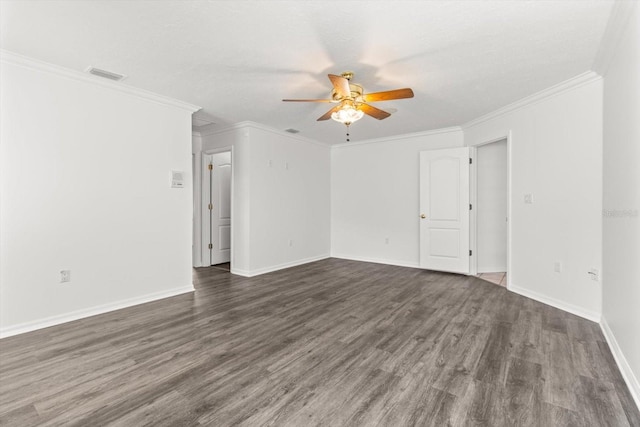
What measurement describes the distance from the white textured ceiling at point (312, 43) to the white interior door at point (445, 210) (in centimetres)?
153

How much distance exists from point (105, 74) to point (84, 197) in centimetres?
128

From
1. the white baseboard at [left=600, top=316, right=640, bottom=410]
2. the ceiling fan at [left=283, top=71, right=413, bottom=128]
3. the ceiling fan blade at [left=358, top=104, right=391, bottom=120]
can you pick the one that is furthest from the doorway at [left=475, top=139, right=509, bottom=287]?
the ceiling fan at [left=283, top=71, right=413, bottom=128]

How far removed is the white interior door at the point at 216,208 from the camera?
19.2ft

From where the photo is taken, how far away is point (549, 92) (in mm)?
3518

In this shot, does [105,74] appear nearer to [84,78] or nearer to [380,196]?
[84,78]

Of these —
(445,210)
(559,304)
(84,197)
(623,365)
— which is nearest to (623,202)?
(623,365)

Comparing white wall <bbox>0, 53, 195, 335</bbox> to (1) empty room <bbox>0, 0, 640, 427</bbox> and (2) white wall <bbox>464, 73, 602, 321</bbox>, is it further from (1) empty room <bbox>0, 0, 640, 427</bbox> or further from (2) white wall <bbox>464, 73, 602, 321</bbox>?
(2) white wall <bbox>464, 73, 602, 321</bbox>

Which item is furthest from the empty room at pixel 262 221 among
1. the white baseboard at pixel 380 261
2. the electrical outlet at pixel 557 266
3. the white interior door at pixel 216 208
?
the white interior door at pixel 216 208

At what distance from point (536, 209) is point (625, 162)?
161 cm

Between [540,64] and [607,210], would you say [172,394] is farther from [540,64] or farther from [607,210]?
[540,64]

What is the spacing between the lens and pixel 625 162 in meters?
2.28

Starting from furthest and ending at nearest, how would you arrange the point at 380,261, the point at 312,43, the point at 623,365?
the point at 380,261
the point at 312,43
the point at 623,365

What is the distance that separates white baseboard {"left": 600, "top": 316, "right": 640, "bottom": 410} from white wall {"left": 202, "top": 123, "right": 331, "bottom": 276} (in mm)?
4300

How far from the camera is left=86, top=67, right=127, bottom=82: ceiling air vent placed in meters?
3.03
